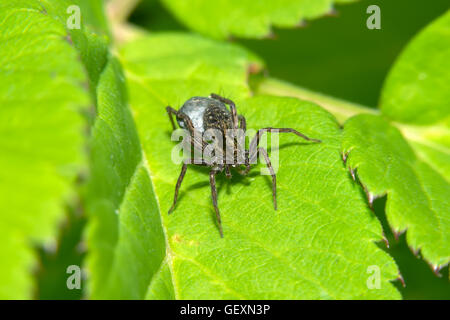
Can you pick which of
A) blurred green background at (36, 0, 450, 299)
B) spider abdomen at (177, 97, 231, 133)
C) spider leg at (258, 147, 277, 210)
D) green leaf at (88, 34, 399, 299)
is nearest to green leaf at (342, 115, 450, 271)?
green leaf at (88, 34, 399, 299)

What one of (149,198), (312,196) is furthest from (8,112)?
(312,196)

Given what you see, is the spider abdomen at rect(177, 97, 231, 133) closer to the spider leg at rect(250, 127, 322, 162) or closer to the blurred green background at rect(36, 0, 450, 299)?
the spider leg at rect(250, 127, 322, 162)

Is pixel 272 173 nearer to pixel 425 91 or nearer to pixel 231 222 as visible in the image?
pixel 231 222

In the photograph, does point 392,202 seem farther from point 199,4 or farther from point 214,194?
point 199,4

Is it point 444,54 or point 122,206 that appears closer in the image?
point 122,206

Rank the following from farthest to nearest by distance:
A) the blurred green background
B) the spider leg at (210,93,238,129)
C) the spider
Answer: the blurred green background → the spider leg at (210,93,238,129) → the spider

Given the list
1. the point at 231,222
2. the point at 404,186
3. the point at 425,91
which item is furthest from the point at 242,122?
the point at 425,91

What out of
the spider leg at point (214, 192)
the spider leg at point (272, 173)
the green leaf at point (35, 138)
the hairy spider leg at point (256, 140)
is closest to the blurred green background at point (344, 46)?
the hairy spider leg at point (256, 140)

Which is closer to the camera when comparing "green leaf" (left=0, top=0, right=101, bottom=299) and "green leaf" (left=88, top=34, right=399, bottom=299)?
"green leaf" (left=0, top=0, right=101, bottom=299)
